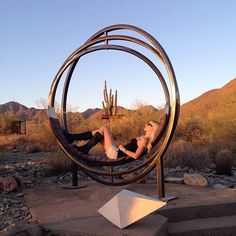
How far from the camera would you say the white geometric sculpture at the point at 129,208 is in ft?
14.3

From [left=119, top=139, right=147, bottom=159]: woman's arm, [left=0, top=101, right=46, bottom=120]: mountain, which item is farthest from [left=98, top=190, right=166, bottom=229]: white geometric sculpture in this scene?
[left=0, top=101, right=46, bottom=120]: mountain

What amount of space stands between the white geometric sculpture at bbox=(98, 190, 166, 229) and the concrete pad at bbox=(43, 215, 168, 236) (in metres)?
0.09

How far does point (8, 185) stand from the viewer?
711cm

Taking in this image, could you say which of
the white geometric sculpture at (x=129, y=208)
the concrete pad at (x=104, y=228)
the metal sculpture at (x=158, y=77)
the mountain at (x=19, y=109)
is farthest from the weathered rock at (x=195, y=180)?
the mountain at (x=19, y=109)

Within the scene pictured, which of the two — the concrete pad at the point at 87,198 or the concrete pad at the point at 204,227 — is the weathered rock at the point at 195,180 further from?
the concrete pad at the point at 204,227

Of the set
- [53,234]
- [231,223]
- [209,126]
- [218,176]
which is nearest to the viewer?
[53,234]

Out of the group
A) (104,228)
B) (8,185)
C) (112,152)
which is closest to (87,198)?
(112,152)

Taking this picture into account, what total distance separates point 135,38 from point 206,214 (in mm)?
3156

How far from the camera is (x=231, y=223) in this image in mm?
5137

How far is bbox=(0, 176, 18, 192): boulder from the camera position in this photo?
7.04 metres

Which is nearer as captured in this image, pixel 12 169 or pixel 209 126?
pixel 12 169

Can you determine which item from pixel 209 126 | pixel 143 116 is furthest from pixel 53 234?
pixel 143 116

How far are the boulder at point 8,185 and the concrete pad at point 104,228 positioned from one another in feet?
8.92

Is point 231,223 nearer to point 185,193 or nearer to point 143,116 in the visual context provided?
point 185,193
